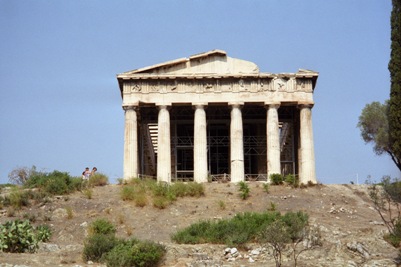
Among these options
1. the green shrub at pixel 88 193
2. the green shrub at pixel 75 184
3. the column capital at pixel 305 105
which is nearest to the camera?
the green shrub at pixel 88 193

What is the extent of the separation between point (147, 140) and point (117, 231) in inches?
801

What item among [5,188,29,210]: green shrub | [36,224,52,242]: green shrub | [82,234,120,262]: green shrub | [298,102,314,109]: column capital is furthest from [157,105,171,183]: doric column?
[82,234,120,262]: green shrub

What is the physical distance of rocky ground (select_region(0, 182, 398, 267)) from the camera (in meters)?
25.4

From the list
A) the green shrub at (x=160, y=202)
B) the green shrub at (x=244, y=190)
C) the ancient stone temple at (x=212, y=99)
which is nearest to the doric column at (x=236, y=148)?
the ancient stone temple at (x=212, y=99)

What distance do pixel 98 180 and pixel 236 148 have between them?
8.78m

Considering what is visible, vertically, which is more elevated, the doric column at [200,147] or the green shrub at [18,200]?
the doric column at [200,147]

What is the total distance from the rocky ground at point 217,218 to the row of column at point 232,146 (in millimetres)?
2433

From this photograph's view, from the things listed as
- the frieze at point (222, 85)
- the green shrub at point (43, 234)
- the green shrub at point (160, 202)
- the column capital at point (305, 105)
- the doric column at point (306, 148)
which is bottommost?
the green shrub at point (43, 234)

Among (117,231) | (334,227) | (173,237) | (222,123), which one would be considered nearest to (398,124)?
(334,227)

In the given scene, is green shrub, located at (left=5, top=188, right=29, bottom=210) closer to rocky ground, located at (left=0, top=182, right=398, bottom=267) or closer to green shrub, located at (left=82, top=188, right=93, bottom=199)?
rocky ground, located at (left=0, top=182, right=398, bottom=267)

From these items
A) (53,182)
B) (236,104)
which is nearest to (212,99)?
(236,104)

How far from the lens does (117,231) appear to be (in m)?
31.4

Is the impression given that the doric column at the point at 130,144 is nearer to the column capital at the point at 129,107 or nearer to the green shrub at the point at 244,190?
the column capital at the point at 129,107

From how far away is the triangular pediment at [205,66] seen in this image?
1711 inches
